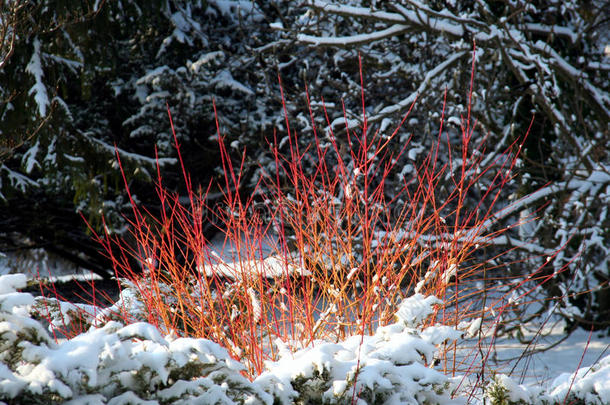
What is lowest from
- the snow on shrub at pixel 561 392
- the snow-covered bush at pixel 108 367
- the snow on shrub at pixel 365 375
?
the snow on shrub at pixel 561 392

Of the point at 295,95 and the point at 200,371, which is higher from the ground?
the point at 295,95

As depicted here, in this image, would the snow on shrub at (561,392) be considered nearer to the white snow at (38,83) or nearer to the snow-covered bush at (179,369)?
the snow-covered bush at (179,369)

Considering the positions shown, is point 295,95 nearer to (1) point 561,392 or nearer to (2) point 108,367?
(1) point 561,392

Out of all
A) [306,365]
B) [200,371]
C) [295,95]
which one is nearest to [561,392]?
[306,365]

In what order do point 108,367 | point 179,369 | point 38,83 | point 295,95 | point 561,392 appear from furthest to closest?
point 295,95, point 38,83, point 561,392, point 179,369, point 108,367

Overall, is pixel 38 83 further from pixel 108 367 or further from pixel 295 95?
pixel 108 367

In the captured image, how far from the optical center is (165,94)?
25.7 ft

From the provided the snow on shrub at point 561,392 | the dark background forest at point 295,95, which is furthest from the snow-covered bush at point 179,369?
the dark background forest at point 295,95

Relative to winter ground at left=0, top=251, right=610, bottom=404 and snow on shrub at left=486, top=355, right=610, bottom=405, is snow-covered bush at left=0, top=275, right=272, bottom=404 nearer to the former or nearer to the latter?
winter ground at left=0, top=251, right=610, bottom=404

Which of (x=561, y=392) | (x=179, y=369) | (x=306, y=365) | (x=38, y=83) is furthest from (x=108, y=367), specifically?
(x=38, y=83)

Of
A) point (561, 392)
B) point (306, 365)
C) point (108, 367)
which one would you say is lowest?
point (561, 392)

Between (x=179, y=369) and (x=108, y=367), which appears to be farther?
(x=179, y=369)

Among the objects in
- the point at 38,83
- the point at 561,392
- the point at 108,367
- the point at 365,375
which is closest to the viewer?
the point at 108,367

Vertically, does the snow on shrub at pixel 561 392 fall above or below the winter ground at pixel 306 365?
below
